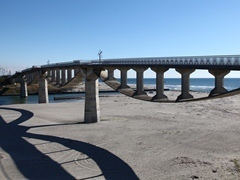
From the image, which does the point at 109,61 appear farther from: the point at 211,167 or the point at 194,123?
the point at 211,167

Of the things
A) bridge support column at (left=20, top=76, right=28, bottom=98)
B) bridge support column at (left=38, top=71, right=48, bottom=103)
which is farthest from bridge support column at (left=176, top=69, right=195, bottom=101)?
bridge support column at (left=20, top=76, right=28, bottom=98)

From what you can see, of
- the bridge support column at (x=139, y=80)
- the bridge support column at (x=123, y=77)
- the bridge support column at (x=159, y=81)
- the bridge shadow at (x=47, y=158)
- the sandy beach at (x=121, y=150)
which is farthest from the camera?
the bridge support column at (x=123, y=77)

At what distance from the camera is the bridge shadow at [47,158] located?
16.8 meters

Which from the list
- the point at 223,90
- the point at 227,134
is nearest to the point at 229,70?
the point at 223,90

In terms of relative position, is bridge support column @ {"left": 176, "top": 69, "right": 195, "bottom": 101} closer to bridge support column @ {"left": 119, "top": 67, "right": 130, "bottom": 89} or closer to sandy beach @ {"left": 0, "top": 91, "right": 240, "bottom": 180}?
sandy beach @ {"left": 0, "top": 91, "right": 240, "bottom": 180}

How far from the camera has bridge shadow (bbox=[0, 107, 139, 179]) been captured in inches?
659

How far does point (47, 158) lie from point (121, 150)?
5.77 meters

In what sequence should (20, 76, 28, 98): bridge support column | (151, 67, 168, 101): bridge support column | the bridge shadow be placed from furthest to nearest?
(20, 76, 28, 98): bridge support column, (151, 67, 168, 101): bridge support column, the bridge shadow

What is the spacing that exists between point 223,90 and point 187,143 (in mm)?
6971

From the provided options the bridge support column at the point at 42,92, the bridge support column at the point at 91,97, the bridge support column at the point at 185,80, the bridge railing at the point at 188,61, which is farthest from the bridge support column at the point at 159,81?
the bridge support column at the point at 42,92

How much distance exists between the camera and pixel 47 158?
19.8 meters

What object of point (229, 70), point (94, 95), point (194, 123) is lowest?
point (194, 123)

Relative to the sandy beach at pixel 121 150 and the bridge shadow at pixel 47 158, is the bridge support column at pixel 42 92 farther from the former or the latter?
the bridge shadow at pixel 47 158

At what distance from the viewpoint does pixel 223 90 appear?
18562 mm
